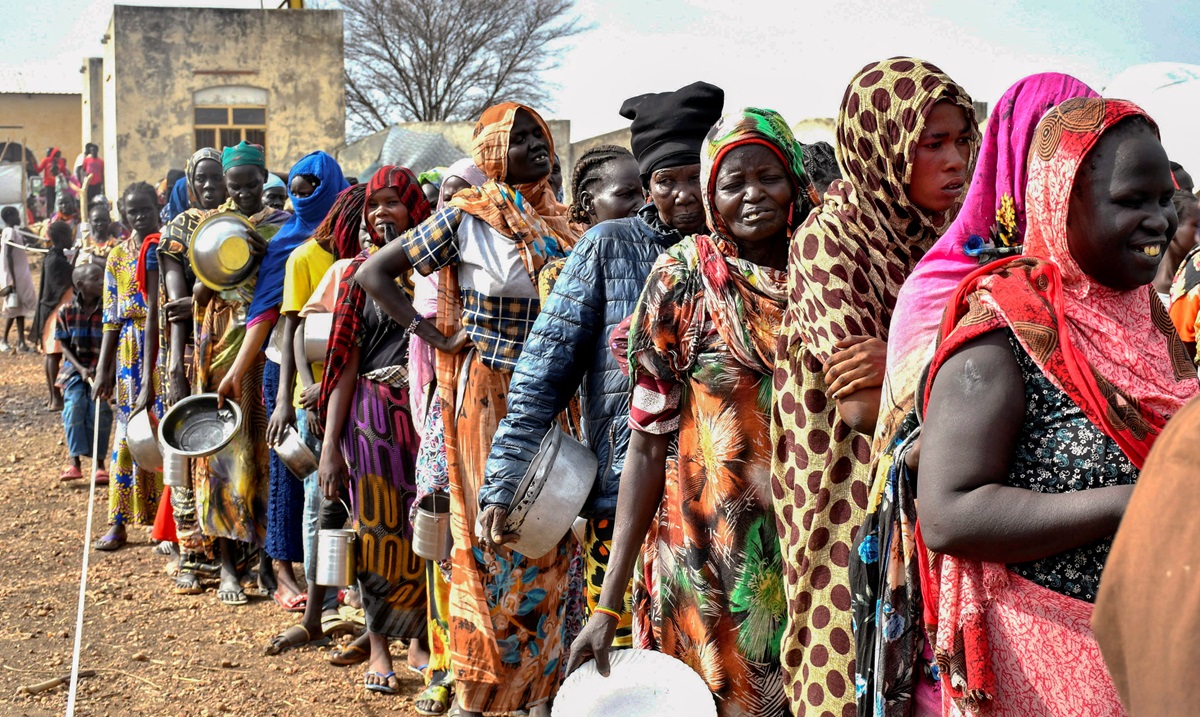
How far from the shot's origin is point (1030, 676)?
2020mm

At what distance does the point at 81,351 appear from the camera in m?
11.1

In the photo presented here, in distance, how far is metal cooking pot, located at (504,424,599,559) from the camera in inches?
145

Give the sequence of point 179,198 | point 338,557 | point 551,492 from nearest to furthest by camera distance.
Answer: point 551,492 < point 338,557 < point 179,198

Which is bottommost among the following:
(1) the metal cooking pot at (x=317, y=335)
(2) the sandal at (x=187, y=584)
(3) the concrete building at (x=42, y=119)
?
(2) the sandal at (x=187, y=584)

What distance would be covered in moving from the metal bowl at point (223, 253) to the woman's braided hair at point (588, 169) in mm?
2596

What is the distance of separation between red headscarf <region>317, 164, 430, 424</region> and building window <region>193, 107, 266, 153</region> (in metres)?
24.0

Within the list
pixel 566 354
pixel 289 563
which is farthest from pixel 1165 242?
pixel 289 563

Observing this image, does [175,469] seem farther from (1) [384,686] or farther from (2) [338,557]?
(1) [384,686]

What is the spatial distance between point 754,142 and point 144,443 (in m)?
5.38

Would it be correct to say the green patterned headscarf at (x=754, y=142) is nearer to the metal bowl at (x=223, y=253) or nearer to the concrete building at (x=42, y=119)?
the metal bowl at (x=223, y=253)

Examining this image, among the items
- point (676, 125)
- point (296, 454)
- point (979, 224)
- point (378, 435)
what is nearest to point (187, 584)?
point (296, 454)

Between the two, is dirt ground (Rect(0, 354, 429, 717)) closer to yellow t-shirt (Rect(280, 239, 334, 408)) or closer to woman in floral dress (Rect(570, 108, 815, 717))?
yellow t-shirt (Rect(280, 239, 334, 408))

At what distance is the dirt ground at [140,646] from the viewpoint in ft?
18.4

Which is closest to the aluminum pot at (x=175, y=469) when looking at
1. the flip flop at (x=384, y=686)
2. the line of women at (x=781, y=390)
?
the line of women at (x=781, y=390)
